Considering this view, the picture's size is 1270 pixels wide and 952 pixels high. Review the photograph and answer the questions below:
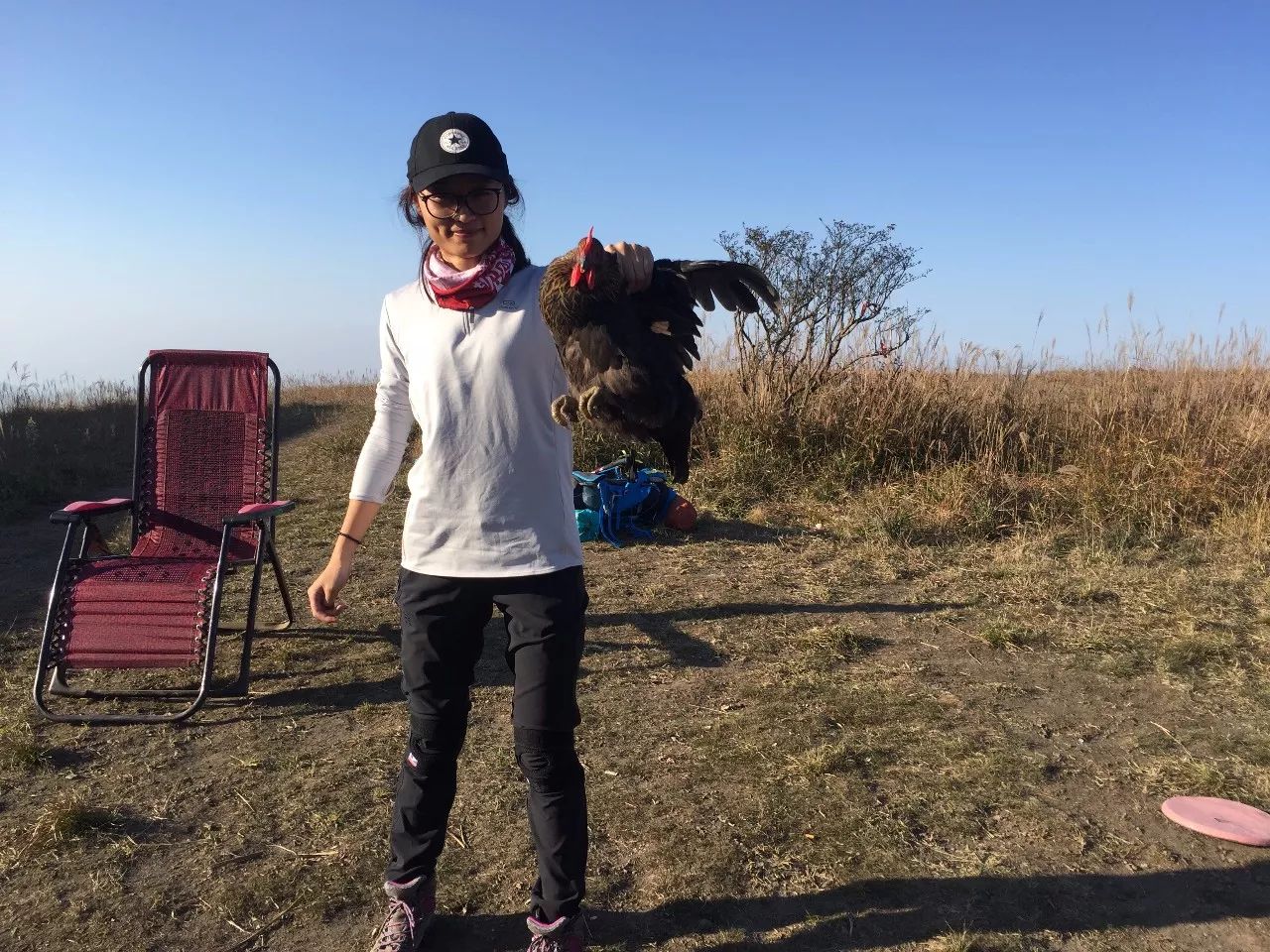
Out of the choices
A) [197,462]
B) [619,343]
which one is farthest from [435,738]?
[197,462]

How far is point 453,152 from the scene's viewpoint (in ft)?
5.74

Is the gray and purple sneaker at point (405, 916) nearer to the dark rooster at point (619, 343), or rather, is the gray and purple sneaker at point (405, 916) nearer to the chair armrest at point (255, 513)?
the dark rooster at point (619, 343)

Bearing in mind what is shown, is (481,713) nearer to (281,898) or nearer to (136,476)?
(281,898)

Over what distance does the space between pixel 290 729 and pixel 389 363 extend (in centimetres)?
194

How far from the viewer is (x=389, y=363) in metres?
2.02

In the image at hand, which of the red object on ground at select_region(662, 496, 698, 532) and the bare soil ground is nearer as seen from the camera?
the bare soil ground

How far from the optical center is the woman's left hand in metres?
1.83

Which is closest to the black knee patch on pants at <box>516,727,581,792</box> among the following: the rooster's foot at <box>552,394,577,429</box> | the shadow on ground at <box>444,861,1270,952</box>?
the shadow on ground at <box>444,861,1270,952</box>

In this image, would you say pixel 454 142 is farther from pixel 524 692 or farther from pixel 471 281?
pixel 524 692

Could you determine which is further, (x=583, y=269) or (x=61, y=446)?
(x=61, y=446)

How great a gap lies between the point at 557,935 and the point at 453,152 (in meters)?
1.73

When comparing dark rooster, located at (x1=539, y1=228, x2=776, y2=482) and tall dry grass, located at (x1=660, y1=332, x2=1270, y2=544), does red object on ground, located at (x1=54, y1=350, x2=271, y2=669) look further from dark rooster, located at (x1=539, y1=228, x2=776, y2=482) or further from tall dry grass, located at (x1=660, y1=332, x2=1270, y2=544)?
tall dry grass, located at (x1=660, y1=332, x2=1270, y2=544)

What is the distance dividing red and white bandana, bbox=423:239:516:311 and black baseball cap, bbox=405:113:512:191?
17 centimetres

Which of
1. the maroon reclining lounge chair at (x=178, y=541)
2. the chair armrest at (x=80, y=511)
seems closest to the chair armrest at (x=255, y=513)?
the maroon reclining lounge chair at (x=178, y=541)
